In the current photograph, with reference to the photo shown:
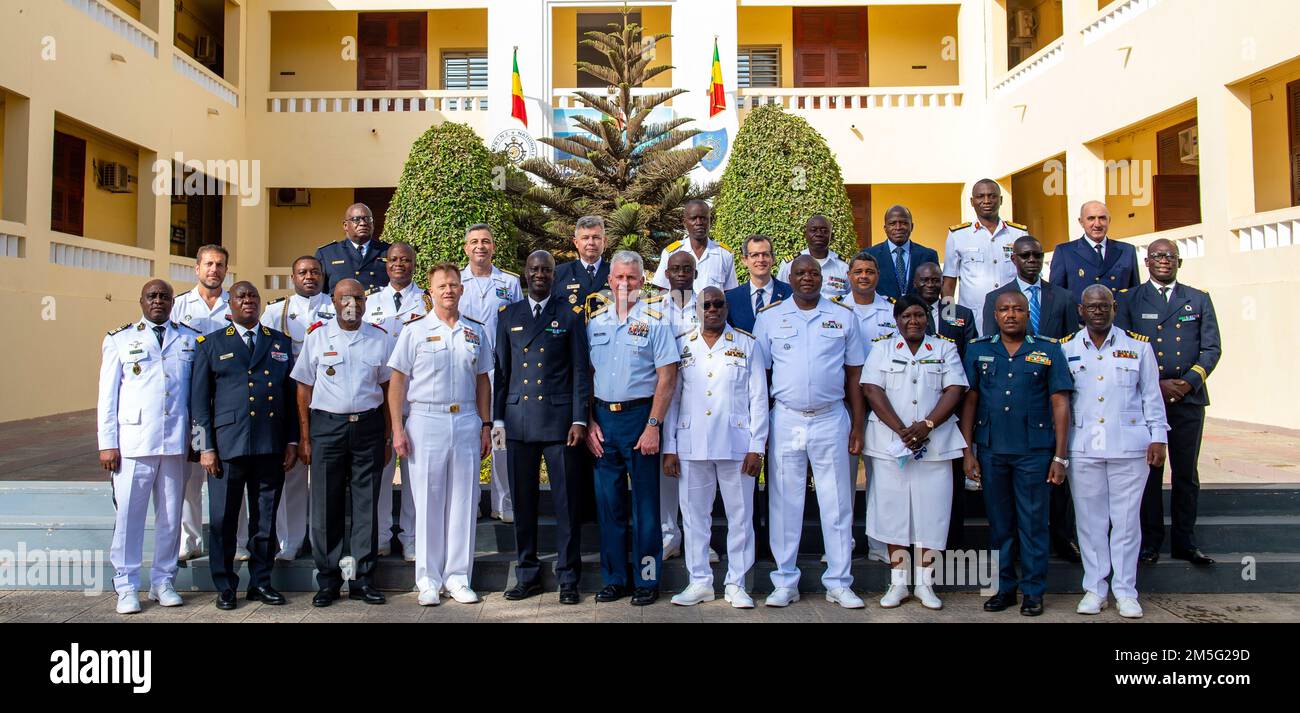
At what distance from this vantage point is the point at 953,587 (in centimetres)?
502

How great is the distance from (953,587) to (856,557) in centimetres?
54

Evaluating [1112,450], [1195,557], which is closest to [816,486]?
[1112,450]

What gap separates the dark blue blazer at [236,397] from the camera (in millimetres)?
4711

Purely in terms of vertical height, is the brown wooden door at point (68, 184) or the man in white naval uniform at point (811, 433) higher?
the brown wooden door at point (68, 184)

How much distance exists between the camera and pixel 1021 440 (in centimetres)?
461

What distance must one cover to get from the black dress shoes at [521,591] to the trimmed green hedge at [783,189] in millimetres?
4948

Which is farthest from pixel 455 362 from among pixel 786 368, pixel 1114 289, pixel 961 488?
pixel 1114 289

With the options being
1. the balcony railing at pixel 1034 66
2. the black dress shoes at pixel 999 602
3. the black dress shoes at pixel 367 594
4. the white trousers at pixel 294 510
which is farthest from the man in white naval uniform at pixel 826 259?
the balcony railing at pixel 1034 66

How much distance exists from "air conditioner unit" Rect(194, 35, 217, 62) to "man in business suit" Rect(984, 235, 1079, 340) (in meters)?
13.8

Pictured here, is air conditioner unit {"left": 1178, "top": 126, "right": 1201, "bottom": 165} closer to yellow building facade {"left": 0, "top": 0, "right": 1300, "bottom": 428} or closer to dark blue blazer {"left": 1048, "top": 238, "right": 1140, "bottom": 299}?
yellow building facade {"left": 0, "top": 0, "right": 1300, "bottom": 428}

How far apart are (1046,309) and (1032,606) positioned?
67.2 inches

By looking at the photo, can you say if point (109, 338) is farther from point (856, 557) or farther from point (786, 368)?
point (856, 557)

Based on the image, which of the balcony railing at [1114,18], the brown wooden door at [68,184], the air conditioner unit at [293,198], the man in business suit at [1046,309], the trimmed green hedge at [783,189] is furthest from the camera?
the air conditioner unit at [293,198]

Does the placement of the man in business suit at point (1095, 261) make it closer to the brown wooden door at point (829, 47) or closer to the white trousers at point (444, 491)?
the white trousers at point (444, 491)
